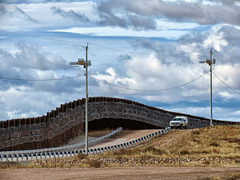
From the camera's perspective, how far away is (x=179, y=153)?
129 ft

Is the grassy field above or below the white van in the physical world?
below

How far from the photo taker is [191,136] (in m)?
54.2

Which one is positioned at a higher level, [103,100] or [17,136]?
[103,100]

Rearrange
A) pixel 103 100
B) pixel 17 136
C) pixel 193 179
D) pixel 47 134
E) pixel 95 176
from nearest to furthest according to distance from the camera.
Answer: pixel 193 179 → pixel 95 176 → pixel 17 136 → pixel 47 134 → pixel 103 100

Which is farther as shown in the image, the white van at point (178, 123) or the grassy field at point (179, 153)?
the white van at point (178, 123)

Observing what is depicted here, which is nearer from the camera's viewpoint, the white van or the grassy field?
the grassy field

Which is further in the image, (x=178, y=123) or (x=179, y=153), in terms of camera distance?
(x=178, y=123)

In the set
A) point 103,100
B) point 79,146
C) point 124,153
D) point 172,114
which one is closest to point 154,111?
point 172,114

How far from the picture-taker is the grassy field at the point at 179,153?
37.8 meters

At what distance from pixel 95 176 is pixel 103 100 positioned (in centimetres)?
3910

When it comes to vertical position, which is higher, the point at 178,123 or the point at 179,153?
the point at 178,123

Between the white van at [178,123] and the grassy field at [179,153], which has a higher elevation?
the white van at [178,123]

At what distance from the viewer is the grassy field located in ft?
124

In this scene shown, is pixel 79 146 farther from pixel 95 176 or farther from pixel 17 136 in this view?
pixel 95 176
